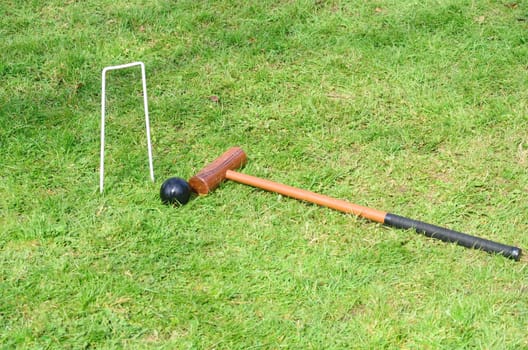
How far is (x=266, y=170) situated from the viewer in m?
4.48

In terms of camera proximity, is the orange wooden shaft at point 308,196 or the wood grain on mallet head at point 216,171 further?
the wood grain on mallet head at point 216,171

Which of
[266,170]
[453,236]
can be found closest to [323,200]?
[266,170]

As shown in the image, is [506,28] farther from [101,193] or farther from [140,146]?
[101,193]

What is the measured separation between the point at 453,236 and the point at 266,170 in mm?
1181

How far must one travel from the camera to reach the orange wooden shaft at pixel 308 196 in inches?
157

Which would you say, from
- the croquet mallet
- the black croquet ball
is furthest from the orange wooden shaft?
the black croquet ball

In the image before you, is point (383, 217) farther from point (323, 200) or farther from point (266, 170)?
point (266, 170)

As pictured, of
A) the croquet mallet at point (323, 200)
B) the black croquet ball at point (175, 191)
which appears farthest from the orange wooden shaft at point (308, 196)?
the black croquet ball at point (175, 191)

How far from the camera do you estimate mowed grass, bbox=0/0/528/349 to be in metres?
3.45

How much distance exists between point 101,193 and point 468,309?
6.66 feet

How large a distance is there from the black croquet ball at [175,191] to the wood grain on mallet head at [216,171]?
0.24 ft

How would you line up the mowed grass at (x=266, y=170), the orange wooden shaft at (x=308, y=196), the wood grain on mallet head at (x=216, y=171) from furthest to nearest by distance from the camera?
the wood grain on mallet head at (x=216, y=171), the orange wooden shaft at (x=308, y=196), the mowed grass at (x=266, y=170)

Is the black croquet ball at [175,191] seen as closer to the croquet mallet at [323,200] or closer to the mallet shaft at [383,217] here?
the croquet mallet at [323,200]

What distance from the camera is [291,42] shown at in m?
5.72
